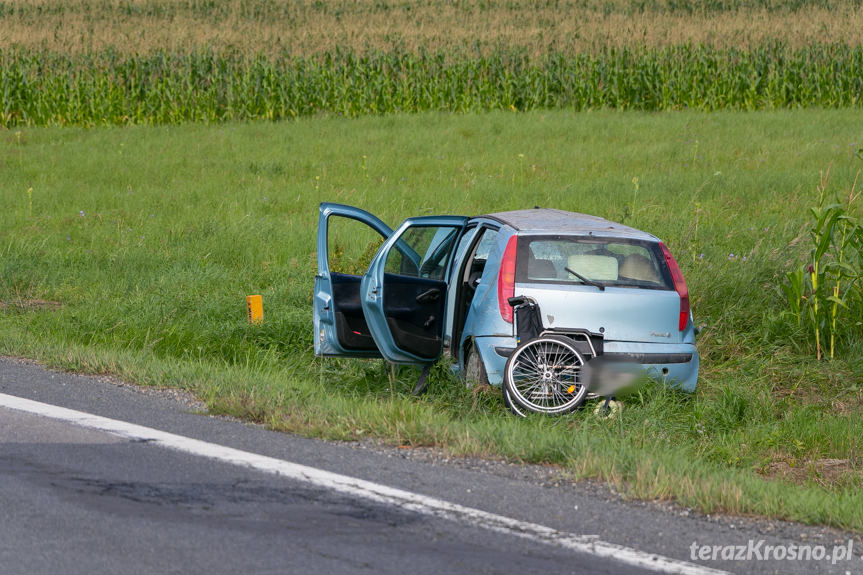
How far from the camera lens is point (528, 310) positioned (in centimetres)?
667

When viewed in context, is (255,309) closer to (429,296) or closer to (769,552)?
(429,296)

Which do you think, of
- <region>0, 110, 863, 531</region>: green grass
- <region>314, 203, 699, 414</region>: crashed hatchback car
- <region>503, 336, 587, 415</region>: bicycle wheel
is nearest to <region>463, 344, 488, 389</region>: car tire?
<region>314, 203, 699, 414</region>: crashed hatchback car

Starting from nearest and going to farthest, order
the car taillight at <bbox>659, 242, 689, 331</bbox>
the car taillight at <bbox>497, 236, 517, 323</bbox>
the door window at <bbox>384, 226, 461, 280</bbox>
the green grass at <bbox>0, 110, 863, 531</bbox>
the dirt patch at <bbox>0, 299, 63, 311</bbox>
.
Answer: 1. the green grass at <bbox>0, 110, 863, 531</bbox>
2. the car taillight at <bbox>497, 236, 517, 323</bbox>
3. the car taillight at <bbox>659, 242, 689, 331</bbox>
4. the door window at <bbox>384, 226, 461, 280</bbox>
5. the dirt patch at <bbox>0, 299, 63, 311</bbox>

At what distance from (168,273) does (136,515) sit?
7273 mm

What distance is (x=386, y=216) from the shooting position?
1330cm

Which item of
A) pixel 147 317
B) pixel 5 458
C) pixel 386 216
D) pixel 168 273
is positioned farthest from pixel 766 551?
pixel 386 216

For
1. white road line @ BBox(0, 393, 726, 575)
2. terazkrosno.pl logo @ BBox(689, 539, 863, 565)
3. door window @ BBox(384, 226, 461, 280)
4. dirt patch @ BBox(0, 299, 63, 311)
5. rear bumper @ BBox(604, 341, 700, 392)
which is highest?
door window @ BBox(384, 226, 461, 280)

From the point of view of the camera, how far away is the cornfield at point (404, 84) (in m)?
22.8

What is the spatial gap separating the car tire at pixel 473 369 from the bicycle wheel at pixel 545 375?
354 mm

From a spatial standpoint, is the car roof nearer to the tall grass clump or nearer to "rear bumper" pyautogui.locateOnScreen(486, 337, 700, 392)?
"rear bumper" pyautogui.locateOnScreen(486, 337, 700, 392)

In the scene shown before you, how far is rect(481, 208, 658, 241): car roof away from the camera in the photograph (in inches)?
279

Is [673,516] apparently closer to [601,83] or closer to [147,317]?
[147,317]

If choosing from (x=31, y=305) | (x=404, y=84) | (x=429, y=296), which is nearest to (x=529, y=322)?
(x=429, y=296)

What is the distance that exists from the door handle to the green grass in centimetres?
66
